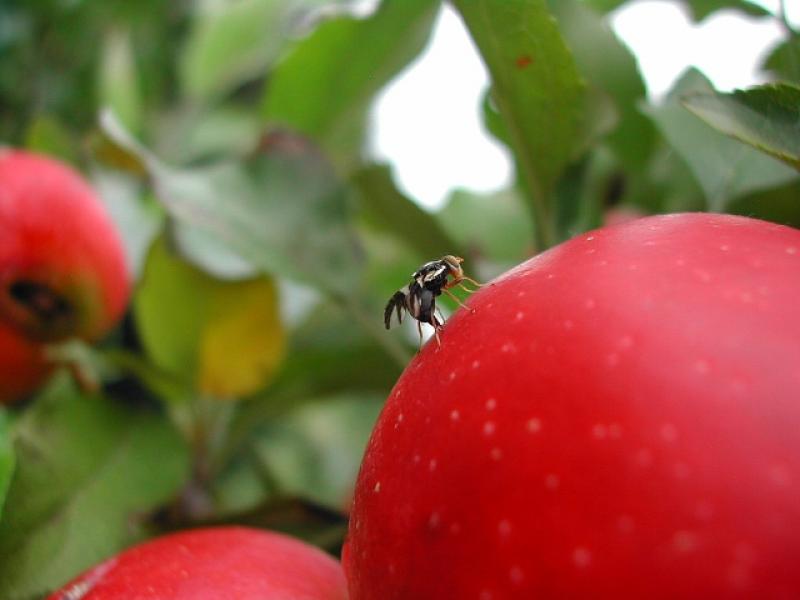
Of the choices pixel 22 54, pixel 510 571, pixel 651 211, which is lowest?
pixel 651 211

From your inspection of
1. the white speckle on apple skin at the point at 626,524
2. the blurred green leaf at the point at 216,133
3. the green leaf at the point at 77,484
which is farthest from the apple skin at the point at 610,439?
the blurred green leaf at the point at 216,133

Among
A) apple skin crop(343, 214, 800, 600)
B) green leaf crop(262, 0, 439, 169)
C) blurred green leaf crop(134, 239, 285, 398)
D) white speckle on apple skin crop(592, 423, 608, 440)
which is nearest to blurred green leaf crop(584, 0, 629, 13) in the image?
green leaf crop(262, 0, 439, 169)

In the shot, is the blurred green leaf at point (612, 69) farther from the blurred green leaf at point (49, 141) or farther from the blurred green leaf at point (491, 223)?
the blurred green leaf at point (49, 141)

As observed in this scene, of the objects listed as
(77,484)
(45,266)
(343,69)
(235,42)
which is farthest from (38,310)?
(235,42)

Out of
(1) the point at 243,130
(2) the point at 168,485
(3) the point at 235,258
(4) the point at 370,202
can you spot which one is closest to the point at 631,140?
(4) the point at 370,202

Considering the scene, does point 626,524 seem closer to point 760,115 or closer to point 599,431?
point 599,431

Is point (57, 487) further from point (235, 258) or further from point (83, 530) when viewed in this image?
point (235, 258)

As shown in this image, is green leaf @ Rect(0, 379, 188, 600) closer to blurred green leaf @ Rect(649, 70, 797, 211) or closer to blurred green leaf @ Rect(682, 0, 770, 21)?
blurred green leaf @ Rect(649, 70, 797, 211)
